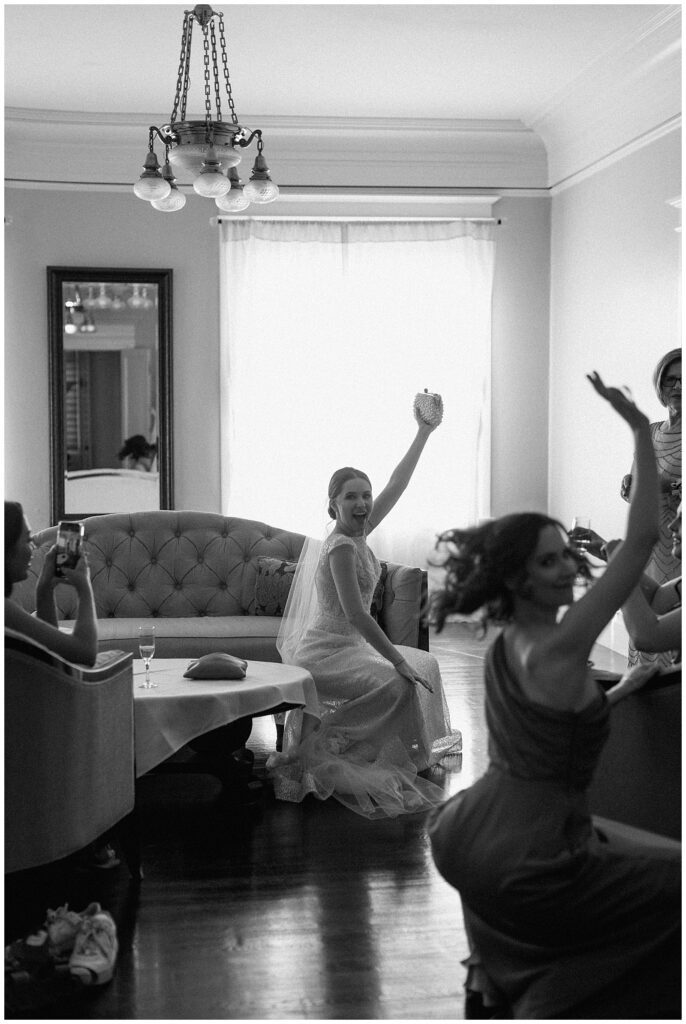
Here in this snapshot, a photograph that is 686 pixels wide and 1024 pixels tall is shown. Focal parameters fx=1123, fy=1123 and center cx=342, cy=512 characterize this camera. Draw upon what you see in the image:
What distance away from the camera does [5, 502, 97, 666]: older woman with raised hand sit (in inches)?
110

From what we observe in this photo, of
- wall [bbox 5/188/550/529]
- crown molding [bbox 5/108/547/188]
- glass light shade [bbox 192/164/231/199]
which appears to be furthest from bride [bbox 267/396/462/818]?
crown molding [bbox 5/108/547/188]

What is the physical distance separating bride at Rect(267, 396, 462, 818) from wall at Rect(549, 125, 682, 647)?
262 centimetres

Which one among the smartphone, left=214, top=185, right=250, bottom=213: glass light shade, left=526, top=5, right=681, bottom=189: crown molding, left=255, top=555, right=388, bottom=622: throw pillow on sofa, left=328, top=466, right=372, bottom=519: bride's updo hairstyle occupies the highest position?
left=526, top=5, right=681, bottom=189: crown molding

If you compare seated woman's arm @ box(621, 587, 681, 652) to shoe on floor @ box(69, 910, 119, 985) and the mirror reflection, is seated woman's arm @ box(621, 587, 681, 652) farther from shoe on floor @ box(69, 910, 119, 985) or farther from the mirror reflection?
the mirror reflection

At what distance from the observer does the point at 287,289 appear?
27.0ft

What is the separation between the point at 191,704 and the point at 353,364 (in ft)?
16.1

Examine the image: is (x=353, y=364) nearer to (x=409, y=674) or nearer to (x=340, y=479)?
(x=340, y=479)

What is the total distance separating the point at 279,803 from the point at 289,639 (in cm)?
84

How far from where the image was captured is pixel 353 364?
8273mm

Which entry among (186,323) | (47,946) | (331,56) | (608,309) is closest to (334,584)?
(47,946)

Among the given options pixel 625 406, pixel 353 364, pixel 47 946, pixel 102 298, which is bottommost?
pixel 47 946

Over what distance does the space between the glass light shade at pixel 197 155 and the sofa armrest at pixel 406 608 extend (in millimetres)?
1999

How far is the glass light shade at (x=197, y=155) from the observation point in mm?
4520

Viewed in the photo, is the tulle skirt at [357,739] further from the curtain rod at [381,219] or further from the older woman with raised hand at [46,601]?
the curtain rod at [381,219]
